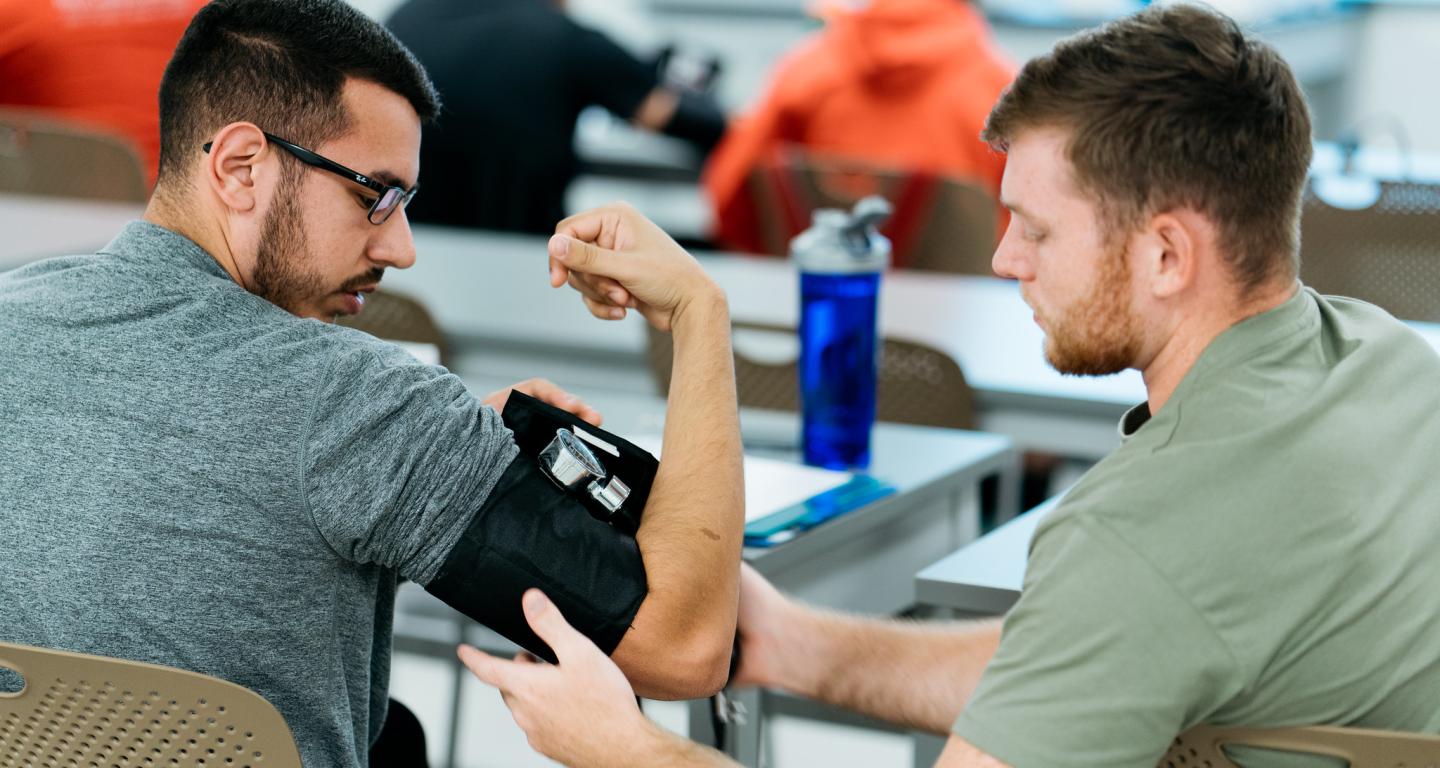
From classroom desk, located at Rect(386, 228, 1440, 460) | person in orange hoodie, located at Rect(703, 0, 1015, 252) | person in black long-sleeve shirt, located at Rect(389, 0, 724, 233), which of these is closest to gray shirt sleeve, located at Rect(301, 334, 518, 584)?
classroom desk, located at Rect(386, 228, 1440, 460)

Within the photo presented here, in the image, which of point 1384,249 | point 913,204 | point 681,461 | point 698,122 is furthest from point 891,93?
point 681,461

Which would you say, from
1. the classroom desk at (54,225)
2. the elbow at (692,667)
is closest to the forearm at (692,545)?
the elbow at (692,667)

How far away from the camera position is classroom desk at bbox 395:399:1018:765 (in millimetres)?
1644

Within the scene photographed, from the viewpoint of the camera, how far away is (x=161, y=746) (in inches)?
43.3

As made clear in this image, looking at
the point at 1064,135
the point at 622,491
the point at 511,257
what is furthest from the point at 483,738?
the point at 1064,135

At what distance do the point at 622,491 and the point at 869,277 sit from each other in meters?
0.58

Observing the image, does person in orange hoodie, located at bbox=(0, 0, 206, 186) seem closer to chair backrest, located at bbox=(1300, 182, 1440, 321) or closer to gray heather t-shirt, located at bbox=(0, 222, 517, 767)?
chair backrest, located at bbox=(1300, 182, 1440, 321)

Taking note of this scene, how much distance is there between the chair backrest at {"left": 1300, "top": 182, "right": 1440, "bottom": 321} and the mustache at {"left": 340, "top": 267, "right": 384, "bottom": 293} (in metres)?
2.06

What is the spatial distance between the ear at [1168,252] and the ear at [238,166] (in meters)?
0.67

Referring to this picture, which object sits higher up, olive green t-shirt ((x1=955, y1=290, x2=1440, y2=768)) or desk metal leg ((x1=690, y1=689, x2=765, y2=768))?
olive green t-shirt ((x1=955, y1=290, x2=1440, y2=768))

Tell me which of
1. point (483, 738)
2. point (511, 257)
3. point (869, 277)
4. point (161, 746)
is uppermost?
point (869, 277)

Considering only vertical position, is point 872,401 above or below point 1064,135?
Answer: below

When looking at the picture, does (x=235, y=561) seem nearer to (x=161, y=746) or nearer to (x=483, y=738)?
(x=161, y=746)

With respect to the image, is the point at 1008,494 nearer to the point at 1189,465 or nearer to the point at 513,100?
the point at 1189,465
